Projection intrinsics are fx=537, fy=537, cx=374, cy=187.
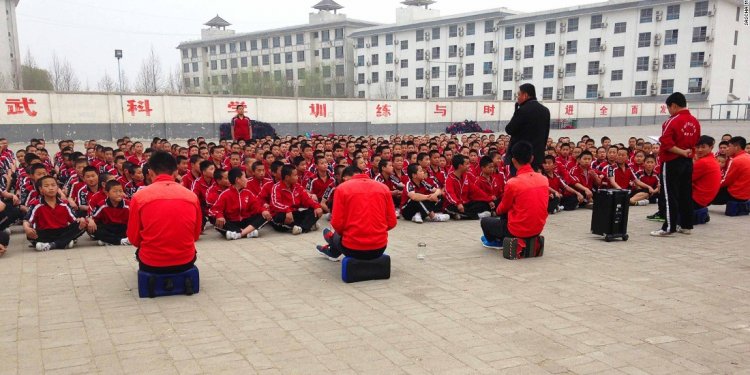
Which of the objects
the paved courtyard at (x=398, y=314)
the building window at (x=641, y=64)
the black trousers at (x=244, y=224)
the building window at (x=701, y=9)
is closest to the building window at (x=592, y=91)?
the building window at (x=641, y=64)

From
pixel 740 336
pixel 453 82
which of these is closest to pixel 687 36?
pixel 453 82

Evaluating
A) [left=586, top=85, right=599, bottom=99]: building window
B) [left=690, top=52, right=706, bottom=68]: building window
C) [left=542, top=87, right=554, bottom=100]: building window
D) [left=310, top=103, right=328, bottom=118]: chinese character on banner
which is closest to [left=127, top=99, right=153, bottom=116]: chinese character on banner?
[left=310, top=103, right=328, bottom=118]: chinese character on banner

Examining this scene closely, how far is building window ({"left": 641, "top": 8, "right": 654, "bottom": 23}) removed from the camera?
1838 inches

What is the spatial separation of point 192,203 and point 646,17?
51.5 metres

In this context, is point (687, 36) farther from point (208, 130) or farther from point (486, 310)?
point (486, 310)

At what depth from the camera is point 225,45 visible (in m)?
68.5

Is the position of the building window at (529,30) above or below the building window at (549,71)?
above

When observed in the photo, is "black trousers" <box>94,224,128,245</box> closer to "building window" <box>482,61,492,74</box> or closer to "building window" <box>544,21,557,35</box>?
"building window" <box>544,21,557,35</box>

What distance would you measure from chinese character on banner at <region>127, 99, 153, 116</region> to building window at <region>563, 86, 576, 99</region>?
4115 centimetres

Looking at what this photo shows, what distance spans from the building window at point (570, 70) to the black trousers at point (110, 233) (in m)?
51.1

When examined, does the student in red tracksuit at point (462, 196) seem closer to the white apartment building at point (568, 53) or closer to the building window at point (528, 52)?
the white apartment building at point (568, 53)

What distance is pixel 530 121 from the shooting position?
6664 millimetres

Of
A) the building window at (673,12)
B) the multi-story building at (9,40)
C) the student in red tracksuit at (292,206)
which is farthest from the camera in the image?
the multi-story building at (9,40)

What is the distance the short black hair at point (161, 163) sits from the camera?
4773 millimetres
